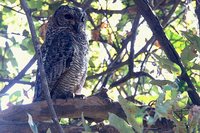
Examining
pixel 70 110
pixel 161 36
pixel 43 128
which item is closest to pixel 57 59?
pixel 70 110

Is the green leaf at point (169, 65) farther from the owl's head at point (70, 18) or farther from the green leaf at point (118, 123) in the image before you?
the owl's head at point (70, 18)

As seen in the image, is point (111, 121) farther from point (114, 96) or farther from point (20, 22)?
point (20, 22)

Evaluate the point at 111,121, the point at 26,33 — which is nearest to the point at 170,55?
the point at 111,121

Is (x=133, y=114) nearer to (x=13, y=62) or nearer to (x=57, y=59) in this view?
(x=57, y=59)

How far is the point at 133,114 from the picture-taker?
118 cm

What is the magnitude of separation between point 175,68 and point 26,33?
73.7 inches

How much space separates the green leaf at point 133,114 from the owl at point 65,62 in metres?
1.99

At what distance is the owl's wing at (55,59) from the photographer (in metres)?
3.31

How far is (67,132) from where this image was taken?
2.10 meters

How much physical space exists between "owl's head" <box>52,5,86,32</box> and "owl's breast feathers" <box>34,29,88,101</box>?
249 millimetres

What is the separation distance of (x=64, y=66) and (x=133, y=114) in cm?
222

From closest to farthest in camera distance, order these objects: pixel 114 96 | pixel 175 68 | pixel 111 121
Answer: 1. pixel 111 121
2. pixel 175 68
3. pixel 114 96

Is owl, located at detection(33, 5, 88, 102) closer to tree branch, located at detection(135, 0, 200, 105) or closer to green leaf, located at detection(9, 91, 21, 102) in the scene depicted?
green leaf, located at detection(9, 91, 21, 102)

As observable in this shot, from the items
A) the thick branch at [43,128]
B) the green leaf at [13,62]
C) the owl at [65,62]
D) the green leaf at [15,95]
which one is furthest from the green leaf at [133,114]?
the green leaf at [13,62]
